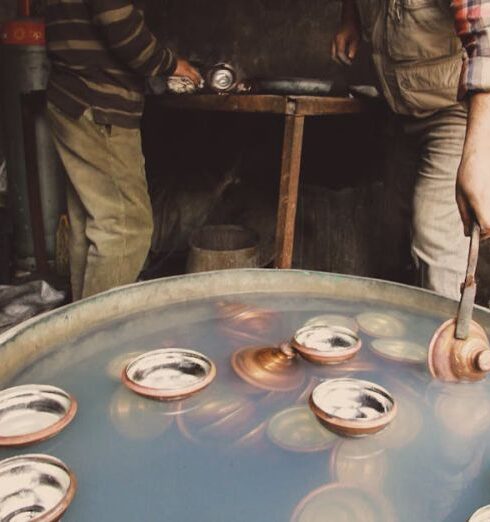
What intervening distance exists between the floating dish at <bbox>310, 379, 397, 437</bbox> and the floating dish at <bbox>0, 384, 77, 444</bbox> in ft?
1.75

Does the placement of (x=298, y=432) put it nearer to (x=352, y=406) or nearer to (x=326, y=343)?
(x=352, y=406)

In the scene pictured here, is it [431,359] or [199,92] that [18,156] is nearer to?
[199,92]

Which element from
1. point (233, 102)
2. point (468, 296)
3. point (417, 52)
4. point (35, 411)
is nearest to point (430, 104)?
point (417, 52)

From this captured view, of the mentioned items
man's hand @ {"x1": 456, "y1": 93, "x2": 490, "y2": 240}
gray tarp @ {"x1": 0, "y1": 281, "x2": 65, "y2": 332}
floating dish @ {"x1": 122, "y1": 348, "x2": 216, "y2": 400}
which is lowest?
gray tarp @ {"x1": 0, "y1": 281, "x2": 65, "y2": 332}

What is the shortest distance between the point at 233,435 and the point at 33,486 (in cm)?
40

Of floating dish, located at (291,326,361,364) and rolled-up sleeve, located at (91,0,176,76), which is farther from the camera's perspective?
rolled-up sleeve, located at (91,0,176,76)

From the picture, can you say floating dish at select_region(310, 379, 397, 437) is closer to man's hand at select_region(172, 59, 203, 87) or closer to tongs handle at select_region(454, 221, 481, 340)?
tongs handle at select_region(454, 221, 481, 340)

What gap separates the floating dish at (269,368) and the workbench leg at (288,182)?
1.58m

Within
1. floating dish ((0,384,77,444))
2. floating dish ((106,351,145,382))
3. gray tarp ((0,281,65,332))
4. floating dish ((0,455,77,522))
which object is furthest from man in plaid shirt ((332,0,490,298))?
gray tarp ((0,281,65,332))

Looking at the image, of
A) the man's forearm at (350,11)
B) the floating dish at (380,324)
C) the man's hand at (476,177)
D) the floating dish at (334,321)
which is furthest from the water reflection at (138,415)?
the man's forearm at (350,11)

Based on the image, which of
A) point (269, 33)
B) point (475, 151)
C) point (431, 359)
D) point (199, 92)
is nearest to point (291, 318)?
point (431, 359)

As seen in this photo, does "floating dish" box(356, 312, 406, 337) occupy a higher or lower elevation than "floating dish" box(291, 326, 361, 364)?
lower

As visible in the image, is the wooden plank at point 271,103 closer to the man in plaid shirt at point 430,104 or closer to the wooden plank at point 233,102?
the wooden plank at point 233,102

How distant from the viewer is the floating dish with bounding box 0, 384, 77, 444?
1.11m
